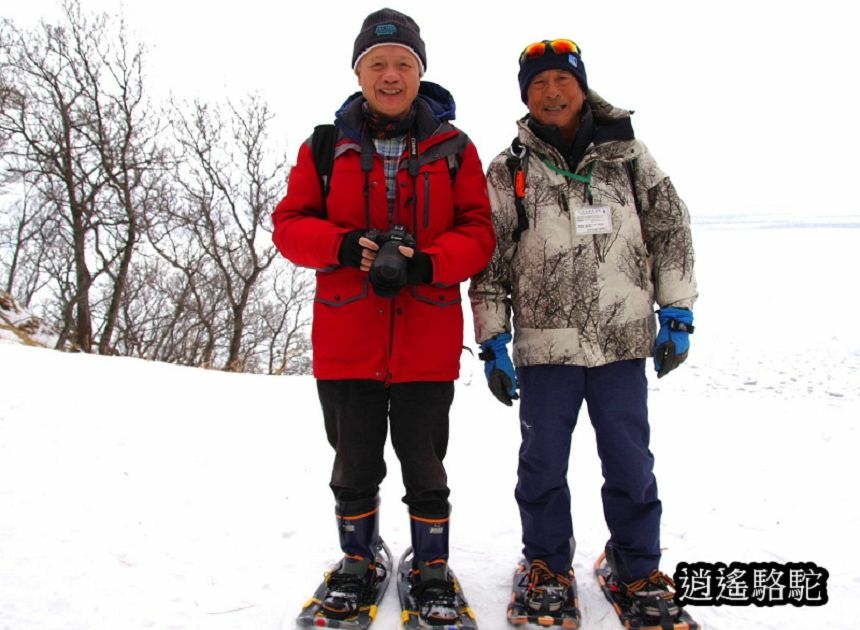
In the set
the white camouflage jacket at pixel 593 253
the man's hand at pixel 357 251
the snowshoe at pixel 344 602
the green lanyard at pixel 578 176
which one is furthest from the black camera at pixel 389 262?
the snowshoe at pixel 344 602

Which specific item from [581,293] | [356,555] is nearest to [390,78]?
[581,293]

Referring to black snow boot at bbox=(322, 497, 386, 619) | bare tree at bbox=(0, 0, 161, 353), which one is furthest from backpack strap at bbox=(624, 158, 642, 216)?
bare tree at bbox=(0, 0, 161, 353)

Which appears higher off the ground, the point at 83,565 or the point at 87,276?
the point at 87,276

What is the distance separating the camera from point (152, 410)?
4.47 metres

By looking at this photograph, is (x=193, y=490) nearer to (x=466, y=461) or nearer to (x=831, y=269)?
(x=466, y=461)

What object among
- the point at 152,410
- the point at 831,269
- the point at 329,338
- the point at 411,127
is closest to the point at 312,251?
the point at 329,338

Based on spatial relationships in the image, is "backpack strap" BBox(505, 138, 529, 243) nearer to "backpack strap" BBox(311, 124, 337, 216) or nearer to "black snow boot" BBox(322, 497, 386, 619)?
"backpack strap" BBox(311, 124, 337, 216)

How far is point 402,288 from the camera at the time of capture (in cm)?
215

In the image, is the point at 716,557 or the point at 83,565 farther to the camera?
the point at 716,557

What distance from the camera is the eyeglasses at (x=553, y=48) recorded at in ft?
7.32

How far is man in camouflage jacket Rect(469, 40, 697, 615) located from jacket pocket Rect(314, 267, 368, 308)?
1.63 feet

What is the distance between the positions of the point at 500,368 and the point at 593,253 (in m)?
0.58

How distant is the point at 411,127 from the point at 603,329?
1.09m

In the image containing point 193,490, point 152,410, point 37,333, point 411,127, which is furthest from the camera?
point 37,333
